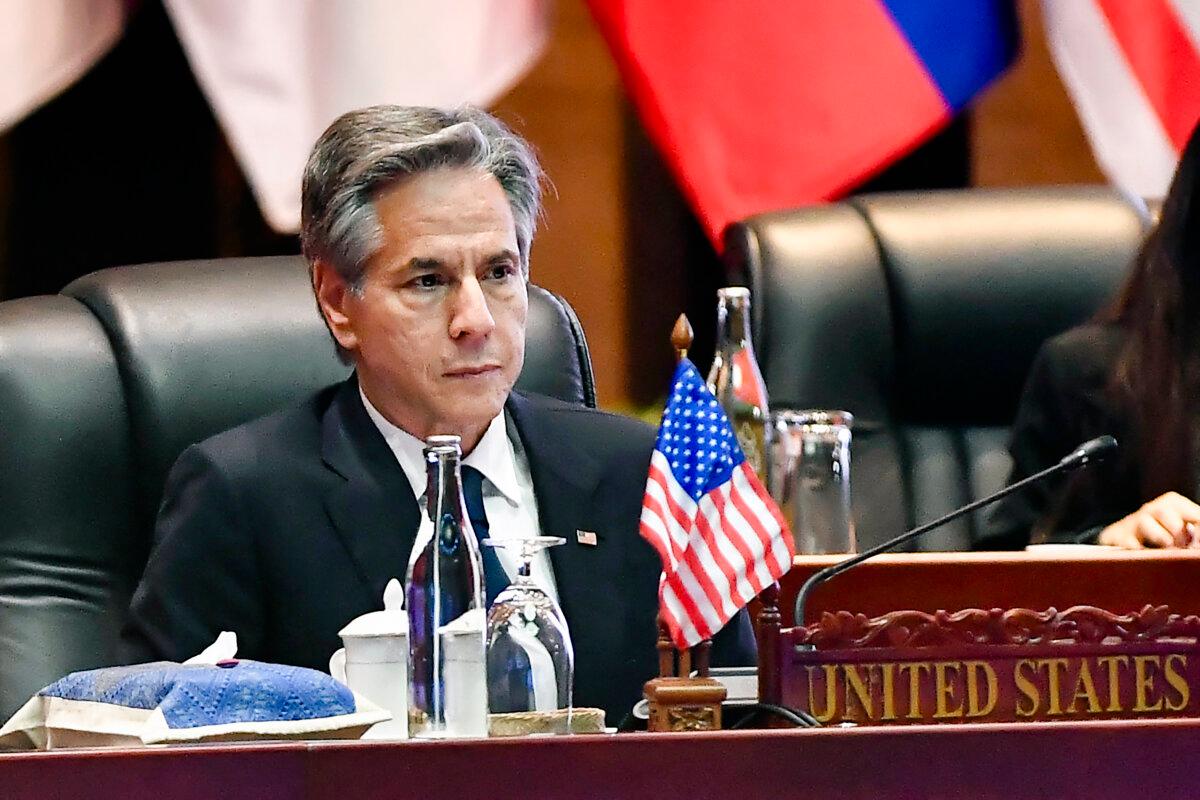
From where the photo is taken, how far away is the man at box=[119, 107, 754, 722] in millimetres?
2131

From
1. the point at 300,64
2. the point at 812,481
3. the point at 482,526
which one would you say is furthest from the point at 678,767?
the point at 300,64

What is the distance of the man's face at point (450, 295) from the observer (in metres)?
2.13

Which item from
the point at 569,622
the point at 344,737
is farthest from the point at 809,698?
the point at 569,622

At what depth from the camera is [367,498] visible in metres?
2.18

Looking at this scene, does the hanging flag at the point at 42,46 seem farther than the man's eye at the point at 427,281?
Yes

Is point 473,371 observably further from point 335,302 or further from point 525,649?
point 525,649

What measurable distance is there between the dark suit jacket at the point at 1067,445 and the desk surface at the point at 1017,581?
71 cm

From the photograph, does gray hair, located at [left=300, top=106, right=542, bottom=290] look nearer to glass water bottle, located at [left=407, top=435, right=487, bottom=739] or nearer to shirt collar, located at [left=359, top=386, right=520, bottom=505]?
shirt collar, located at [left=359, top=386, right=520, bottom=505]

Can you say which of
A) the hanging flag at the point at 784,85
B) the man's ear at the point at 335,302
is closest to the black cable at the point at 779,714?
the man's ear at the point at 335,302

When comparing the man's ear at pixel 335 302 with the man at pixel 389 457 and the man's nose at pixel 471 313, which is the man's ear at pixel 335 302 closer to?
the man at pixel 389 457

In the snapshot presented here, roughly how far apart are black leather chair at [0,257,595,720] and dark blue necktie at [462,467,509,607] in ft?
1.00

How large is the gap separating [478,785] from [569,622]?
93cm

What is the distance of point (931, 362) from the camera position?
2998 millimetres

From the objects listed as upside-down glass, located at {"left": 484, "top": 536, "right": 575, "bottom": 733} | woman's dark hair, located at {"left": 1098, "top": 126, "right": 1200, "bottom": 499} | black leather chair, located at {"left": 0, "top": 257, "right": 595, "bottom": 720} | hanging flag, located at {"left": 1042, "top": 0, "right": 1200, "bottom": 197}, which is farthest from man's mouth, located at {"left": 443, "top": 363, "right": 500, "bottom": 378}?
hanging flag, located at {"left": 1042, "top": 0, "right": 1200, "bottom": 197}
